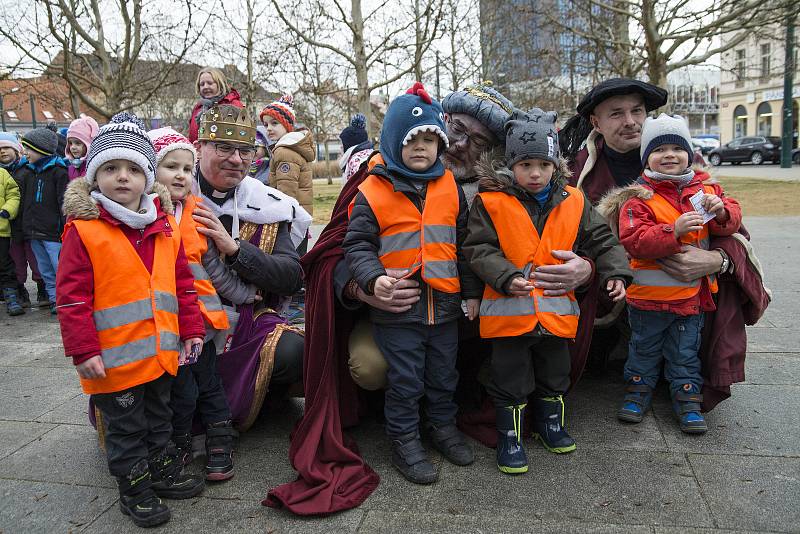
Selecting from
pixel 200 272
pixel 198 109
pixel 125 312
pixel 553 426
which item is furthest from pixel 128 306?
pixel 198 109

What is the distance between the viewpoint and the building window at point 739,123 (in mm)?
47781

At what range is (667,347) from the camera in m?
3.24

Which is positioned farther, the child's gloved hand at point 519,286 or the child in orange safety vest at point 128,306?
the child's gloved hand at point 519,286

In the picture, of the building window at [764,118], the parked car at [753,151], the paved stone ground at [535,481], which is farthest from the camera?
the building window at [764,118]

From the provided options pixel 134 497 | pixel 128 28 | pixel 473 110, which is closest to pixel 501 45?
pixel 128 28

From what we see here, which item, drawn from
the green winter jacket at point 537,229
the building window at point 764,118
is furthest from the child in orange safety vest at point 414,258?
the building window at point 764,118

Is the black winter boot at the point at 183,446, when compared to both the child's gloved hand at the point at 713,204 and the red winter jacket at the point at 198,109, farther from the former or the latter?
the red winter jacket at the point at 198,109

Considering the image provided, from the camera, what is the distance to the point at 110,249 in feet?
7.75

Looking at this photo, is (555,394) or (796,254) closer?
(555,394)

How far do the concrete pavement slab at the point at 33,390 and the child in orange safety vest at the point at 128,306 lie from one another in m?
1.59

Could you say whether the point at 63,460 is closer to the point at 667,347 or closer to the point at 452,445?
the point at 452,445

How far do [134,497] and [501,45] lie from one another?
25.4 meters

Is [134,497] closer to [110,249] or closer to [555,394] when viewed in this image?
[110,249]

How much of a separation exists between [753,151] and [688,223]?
32197 millimetres
